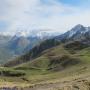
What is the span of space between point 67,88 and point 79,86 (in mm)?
2641

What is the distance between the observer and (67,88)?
69.2 m

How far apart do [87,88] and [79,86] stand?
2.82 meters

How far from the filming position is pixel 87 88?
2628 inches

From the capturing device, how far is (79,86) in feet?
227

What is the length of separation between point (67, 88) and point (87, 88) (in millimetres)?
4710
